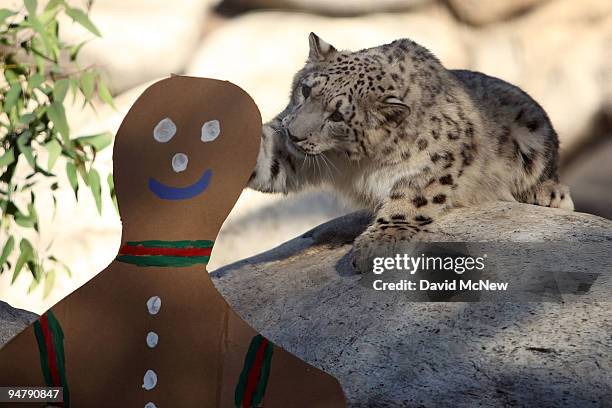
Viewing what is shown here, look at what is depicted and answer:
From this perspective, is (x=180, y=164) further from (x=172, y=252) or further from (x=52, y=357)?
(x=52, y=357)

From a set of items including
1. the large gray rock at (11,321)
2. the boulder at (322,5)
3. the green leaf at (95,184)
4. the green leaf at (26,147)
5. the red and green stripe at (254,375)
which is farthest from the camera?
the boulder at (322,5)

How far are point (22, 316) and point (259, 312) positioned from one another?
0.81 metres

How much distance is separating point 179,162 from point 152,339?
381 mm

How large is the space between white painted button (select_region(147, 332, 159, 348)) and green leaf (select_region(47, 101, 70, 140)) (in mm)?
1875

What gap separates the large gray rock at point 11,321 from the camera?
3.02 metres

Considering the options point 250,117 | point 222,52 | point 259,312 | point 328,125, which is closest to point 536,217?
point 328,125

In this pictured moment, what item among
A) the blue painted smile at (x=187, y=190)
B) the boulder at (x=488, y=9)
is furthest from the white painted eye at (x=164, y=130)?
the boulder at (x=488, y=9)

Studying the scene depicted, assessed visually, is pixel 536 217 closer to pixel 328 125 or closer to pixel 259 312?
pixel 328 125

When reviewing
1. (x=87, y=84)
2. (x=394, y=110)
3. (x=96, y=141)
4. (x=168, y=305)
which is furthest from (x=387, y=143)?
(x=168, y=305)

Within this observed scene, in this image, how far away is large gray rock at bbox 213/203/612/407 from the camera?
8.16 feet

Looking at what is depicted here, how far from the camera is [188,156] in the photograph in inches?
79.8

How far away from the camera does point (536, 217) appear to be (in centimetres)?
348

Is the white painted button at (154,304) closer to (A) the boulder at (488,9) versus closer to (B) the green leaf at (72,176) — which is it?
(B) the green leaf at (72,176)

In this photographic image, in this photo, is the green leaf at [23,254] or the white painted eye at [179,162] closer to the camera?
the white painted eye at [179,162]
